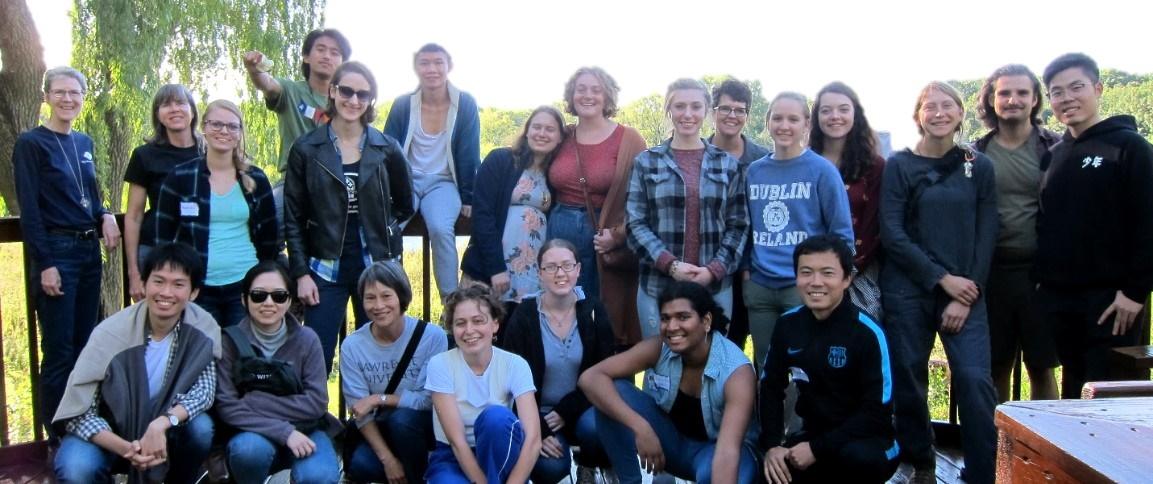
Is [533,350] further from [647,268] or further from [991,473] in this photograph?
[991,473]

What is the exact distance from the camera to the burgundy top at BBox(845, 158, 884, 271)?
376 centimetres

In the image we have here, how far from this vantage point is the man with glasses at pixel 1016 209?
3748 millimetres

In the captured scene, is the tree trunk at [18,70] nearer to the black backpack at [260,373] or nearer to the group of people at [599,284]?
the group of people at [599,284]

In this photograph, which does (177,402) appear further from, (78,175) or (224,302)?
(78,175)

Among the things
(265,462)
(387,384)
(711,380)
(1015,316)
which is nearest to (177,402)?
(265,462)

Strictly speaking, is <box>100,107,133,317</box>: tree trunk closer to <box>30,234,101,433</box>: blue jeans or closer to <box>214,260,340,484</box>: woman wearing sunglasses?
<box>30,234,101,433</box>: blue jeans

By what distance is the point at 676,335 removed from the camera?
334cm

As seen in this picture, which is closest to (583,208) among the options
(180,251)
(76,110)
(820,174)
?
(820,174)

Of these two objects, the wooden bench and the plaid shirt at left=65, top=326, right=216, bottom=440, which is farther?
the plaid shirt at left=65, top=326, right=216, bottom=440

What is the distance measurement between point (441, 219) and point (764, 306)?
151 centimetres

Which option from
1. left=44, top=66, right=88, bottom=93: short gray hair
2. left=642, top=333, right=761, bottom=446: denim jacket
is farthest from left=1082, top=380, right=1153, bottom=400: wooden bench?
left=44, top=66, right=88, bottom=93: short gray hair

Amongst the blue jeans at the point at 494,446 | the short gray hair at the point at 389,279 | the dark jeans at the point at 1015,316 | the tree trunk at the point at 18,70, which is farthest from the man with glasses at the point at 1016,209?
the tree trunk at the point at 18,70

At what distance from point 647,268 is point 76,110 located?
2.73 m

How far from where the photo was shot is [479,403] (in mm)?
3361
